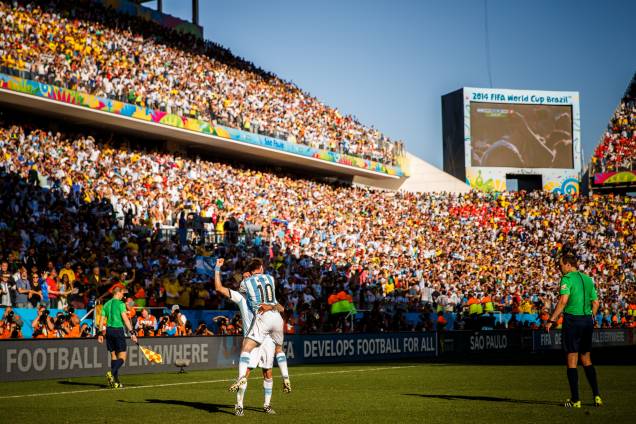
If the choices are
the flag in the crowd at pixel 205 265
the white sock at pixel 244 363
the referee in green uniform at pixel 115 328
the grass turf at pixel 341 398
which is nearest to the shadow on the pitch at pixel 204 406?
the grass turf at pixel 341 398

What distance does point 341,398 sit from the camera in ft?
43.6

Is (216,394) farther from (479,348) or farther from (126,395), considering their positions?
(479,348)

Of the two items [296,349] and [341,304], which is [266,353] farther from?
[341,304]

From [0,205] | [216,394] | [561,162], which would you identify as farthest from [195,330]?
[561,162]

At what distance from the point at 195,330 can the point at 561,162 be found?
142 ft

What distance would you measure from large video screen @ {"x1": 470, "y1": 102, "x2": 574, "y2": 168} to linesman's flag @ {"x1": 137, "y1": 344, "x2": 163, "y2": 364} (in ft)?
141

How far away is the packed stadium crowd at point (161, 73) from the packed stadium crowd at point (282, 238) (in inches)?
98.6

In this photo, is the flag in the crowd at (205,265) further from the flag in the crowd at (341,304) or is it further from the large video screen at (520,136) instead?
the large video screen at (520,136)

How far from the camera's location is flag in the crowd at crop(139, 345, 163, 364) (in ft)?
65.4

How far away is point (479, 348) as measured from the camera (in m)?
30.2

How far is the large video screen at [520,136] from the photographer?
198ft

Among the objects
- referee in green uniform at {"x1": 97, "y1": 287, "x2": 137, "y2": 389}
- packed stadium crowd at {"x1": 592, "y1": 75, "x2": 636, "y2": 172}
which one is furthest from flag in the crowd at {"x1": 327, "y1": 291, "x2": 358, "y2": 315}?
packed stadium crowd at {"x1": 592, "y1": 75, "x2": 636, "y2": 172}

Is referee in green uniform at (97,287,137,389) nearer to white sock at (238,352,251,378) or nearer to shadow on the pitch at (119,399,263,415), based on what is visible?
shadow on the pitch at (119,399,263,415)

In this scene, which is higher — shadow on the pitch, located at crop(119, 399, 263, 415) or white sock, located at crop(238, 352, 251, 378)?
white sock, located at crop(238, 352, 251, 378)
